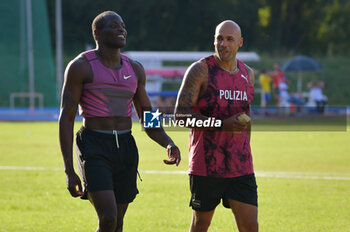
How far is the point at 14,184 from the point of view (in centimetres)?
1196

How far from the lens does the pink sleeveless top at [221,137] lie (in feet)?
19.8

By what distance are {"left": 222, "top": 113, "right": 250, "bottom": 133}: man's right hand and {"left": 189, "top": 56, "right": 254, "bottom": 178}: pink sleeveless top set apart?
11cm

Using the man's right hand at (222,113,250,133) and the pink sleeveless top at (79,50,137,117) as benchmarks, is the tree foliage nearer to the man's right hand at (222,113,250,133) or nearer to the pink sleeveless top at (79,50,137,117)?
the pink sleeveless top at (79,50,137,117)

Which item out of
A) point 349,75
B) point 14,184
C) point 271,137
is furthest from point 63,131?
point 349,75

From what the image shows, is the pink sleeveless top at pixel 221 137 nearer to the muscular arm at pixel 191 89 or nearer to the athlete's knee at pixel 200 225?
the muscular arm at pixel 191 89

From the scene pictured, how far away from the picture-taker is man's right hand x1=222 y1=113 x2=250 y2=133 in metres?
5.84

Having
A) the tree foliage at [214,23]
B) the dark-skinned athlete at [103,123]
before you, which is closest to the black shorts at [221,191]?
the dark-skinned athlete at [103,123]

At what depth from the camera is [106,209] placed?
559 cm

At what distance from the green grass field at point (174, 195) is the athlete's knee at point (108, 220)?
263cm

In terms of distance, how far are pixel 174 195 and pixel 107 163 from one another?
5.04m

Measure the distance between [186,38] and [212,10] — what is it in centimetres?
365

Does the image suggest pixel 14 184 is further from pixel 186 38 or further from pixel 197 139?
pixel 186 38

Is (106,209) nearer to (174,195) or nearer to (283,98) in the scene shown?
(174,195)

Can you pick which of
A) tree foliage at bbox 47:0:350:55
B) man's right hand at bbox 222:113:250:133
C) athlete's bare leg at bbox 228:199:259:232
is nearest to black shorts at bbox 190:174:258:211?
athlete's bare leg at bbox 228:199:259:232
